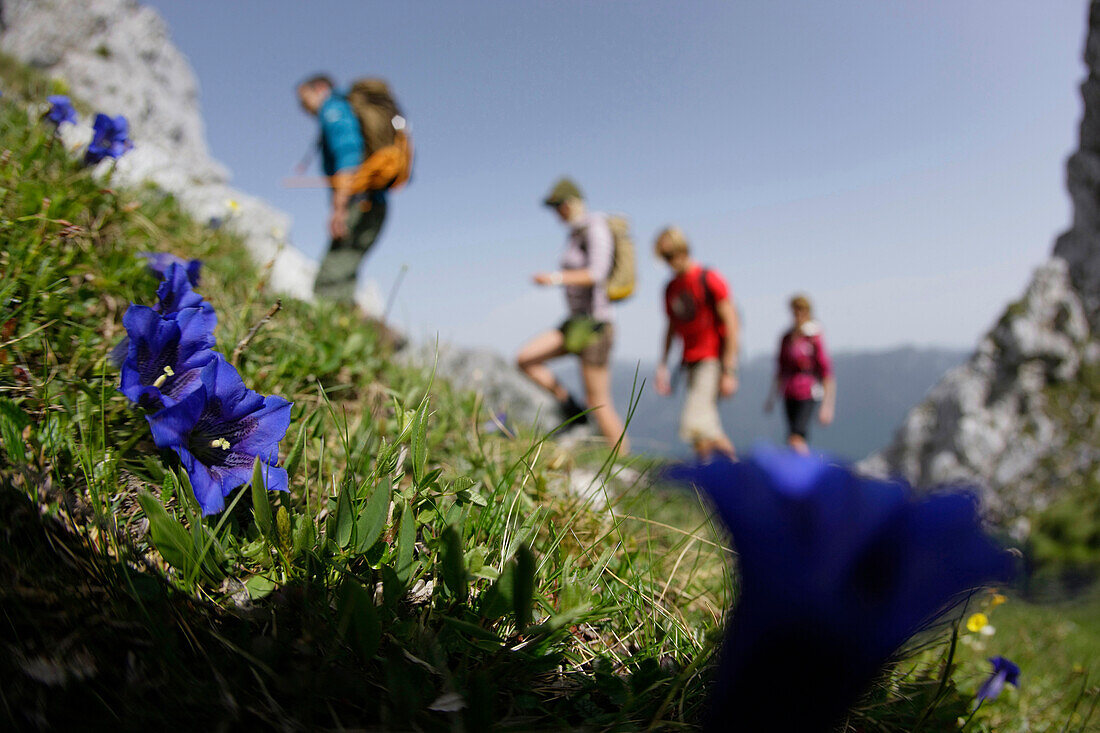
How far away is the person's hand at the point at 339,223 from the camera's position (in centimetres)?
614

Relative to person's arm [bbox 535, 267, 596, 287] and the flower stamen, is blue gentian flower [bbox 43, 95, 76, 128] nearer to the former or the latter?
the flower stamen

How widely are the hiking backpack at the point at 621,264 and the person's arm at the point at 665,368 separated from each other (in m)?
1.06

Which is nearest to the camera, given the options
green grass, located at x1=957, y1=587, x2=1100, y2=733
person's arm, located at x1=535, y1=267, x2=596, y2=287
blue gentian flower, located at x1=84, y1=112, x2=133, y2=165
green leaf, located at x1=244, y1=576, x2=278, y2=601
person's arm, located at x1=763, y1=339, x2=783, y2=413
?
green leaf, located at x1=244, y1=576, x2=278, y2=601

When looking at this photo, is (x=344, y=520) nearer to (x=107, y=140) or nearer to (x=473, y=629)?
(x=473, y=629)

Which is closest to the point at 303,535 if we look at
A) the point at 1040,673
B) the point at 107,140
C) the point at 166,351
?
the point at 166,351

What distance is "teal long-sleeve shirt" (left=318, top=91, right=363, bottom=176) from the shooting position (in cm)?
621

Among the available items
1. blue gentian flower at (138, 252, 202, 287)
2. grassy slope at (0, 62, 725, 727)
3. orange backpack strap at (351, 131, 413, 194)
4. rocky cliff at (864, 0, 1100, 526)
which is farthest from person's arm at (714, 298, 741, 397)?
rocky cliff at (864, 0, 1100, 526)

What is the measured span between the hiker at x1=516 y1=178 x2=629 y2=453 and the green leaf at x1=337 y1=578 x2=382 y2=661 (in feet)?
16.7

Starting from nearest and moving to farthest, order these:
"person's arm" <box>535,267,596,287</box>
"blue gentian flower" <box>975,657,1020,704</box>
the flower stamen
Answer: the flower stamen < "blue gentian flower" <box>975,657,1020,704</box> < "person's arm" <box>535,267,596,287</box>

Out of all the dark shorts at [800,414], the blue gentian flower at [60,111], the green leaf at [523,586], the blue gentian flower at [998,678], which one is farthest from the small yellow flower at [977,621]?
the dark shorts at [800,414]

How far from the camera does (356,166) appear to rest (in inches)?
246

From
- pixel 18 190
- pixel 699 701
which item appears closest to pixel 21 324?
pixel 18 190

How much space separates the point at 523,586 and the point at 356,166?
6.09m

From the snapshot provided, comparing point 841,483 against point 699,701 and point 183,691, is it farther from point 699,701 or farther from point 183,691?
point 183,691
